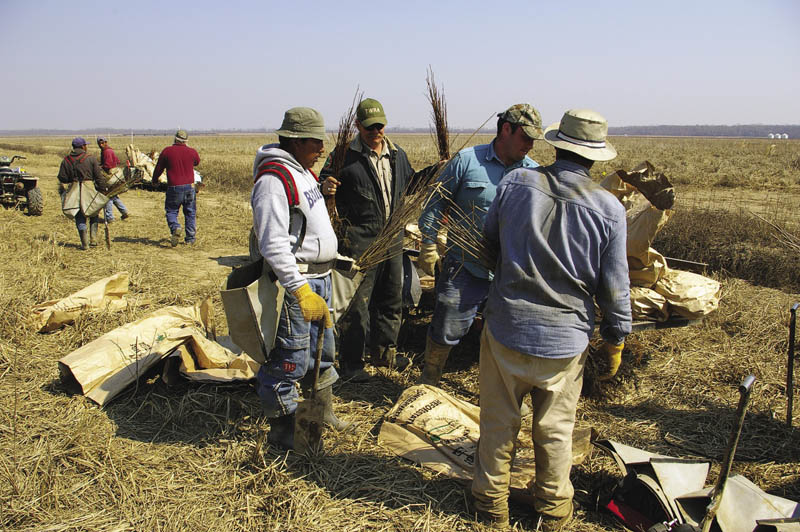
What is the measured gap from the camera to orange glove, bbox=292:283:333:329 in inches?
103

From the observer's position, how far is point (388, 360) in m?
4.26

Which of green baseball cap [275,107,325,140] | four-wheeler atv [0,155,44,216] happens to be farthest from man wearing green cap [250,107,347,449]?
four-wheeler atv [0,155,44,216]

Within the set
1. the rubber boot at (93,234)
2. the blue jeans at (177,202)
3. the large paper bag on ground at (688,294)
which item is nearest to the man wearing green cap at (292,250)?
the large paper bag on ground at (688,294)

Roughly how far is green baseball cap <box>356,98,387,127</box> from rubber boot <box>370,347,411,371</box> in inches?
68.5

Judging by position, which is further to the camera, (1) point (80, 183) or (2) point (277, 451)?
(1) point (80, 183)

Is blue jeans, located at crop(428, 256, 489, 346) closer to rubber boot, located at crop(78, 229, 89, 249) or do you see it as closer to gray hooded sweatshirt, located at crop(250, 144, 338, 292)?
gray hooded sweatshirt, located at crop(250, 144, 338, 292)

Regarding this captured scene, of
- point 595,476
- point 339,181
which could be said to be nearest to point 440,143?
point 339,181

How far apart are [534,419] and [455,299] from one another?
3.87 feet

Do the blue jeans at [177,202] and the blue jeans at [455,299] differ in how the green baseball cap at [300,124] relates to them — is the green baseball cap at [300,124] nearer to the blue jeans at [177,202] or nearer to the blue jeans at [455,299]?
the blue jeans at [455,299]

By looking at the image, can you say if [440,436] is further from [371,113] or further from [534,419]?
[371,113]

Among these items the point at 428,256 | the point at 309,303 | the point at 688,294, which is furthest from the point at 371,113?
the point at 688,294

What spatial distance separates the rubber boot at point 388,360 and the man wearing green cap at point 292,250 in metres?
1.26

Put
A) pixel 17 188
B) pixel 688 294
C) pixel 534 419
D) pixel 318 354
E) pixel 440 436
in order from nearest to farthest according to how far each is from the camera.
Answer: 1. pixel 534 419
2. pixel 318 354
3. pixel 440 436
4. pixel 688 294
5. pixel 17 188

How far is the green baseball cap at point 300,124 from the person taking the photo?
2658mm
